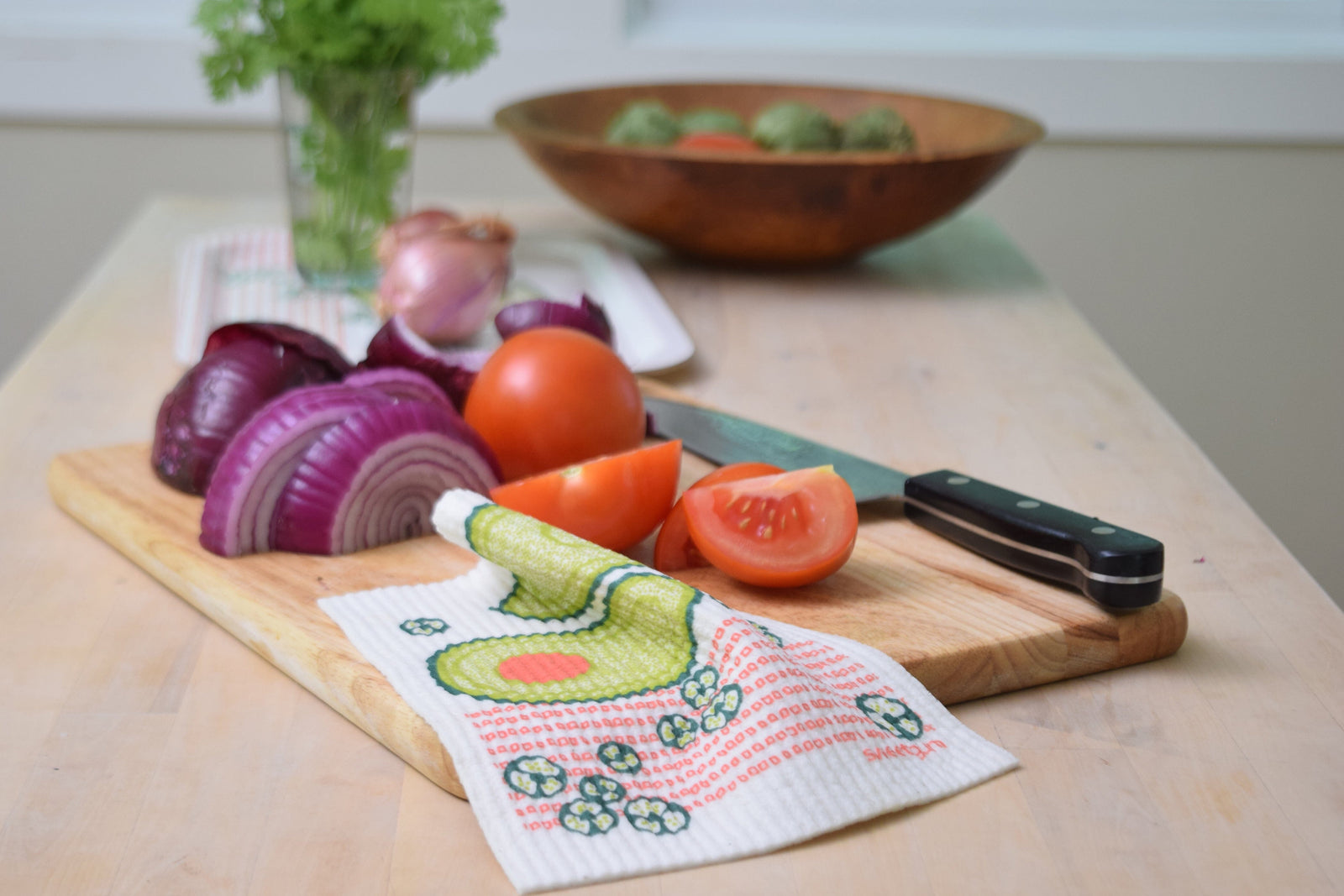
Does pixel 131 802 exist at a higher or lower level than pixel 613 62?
lower

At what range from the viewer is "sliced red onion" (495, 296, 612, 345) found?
3.60 ft

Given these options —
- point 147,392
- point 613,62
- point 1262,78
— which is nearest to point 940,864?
point 147,392

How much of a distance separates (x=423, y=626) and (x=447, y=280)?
65 centimetres

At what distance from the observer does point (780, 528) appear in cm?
77

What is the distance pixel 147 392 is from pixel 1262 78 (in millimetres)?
2033

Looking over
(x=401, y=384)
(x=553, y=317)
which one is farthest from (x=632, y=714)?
(x=553, y=317)

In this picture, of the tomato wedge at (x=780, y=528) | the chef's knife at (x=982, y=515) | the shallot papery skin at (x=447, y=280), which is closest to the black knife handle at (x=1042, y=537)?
the chef's knife at (x=982, y=515)

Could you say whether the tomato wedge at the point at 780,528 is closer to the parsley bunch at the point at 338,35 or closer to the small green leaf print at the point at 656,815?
the small green leaf print at the point at 656,815

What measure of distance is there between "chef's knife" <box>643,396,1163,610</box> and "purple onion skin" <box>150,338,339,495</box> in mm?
307

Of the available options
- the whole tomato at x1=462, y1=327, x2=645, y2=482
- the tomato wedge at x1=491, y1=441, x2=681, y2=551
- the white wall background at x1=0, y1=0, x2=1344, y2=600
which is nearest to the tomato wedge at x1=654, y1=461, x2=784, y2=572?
the tomato wedge at x1=491, y1=441, x2=681, y2=551

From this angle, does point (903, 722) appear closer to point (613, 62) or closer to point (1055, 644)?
point (1055, 644)

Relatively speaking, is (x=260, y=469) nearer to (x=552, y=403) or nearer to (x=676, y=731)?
(x=552, y=403)

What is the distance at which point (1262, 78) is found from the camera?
238 centimetres

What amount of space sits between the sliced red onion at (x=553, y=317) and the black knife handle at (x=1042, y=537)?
34 centimetres
